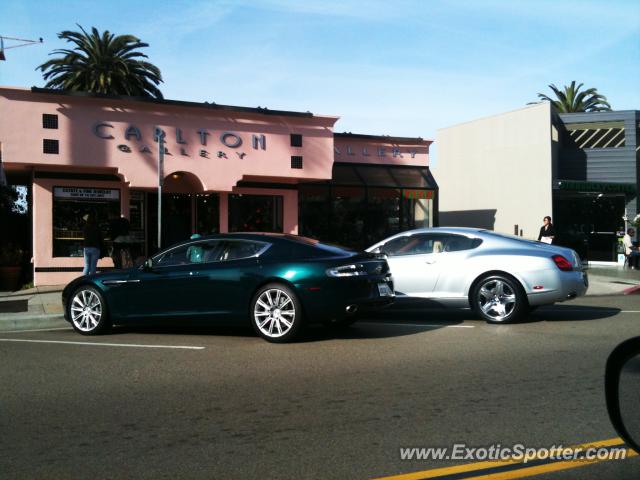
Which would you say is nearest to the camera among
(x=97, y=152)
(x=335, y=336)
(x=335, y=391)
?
(x=335, y=391)

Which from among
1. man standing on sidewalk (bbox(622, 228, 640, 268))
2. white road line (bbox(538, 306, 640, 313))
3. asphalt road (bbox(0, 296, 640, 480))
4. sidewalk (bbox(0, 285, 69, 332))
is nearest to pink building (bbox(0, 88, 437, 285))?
sidewalk (bbox(0, 285, 69, 332))

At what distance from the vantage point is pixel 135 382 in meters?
6.75

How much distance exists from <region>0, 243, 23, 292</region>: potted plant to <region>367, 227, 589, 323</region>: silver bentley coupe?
1050cm

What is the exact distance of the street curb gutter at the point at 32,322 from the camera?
11.1 m

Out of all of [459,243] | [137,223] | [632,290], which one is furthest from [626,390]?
[137,223]

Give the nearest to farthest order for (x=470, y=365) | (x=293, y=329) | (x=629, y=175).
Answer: (x=470, y=365) → (x=293, y=329) → (x=629, y=175)

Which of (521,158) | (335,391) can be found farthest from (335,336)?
(521,158)

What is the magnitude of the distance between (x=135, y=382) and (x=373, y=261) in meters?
3.79

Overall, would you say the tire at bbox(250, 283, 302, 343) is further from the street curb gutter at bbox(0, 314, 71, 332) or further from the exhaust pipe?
the street curb gutter at bbox(0, 314, 71, 332)

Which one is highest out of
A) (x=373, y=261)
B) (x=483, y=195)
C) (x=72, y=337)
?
(x=483, y=195)

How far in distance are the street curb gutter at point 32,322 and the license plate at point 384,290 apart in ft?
18.0

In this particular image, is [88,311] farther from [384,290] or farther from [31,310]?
[384,290]

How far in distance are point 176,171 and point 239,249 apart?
938cm

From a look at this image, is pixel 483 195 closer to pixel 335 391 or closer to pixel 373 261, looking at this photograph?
pixel 373 261
